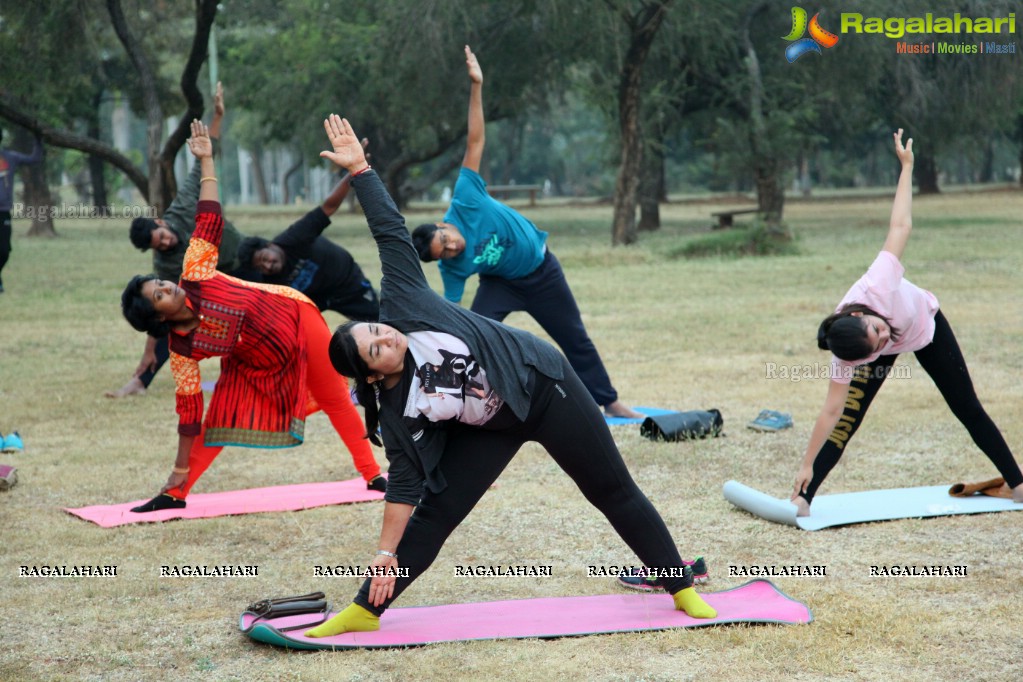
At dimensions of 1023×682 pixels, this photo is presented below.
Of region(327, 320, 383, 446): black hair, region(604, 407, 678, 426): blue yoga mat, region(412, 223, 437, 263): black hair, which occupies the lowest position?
region(604, 407, 678, 426): blue yoga mat

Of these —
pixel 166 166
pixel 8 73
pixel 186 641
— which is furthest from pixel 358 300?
pixel 8 73

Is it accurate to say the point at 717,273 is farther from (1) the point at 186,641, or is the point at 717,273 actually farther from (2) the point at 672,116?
(1) the point at 186,641

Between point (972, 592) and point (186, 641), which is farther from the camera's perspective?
point (972, 592)

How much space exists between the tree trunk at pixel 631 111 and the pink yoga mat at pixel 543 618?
595 inches

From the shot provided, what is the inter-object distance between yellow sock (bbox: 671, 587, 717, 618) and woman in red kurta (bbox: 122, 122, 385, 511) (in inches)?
90.0

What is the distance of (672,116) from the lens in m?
24.4

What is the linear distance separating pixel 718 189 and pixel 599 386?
5232cm

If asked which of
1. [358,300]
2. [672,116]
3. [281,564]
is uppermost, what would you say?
[672,116]

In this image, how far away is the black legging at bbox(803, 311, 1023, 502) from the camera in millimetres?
5215

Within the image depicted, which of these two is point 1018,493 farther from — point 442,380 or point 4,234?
point 4,234

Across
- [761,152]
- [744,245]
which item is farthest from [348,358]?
[761,152]

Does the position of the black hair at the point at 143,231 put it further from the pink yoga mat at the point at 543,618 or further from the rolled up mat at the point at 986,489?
the rolled up mat at the point at 986,489

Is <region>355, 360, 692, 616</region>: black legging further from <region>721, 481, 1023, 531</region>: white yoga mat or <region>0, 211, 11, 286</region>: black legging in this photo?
<region>0, 211, 11, 286</region>: black legging

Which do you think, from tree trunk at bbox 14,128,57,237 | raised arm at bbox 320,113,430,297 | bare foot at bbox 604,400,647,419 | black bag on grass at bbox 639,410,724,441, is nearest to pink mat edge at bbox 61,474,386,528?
black bag on grass at bbox 639,410,724,441
